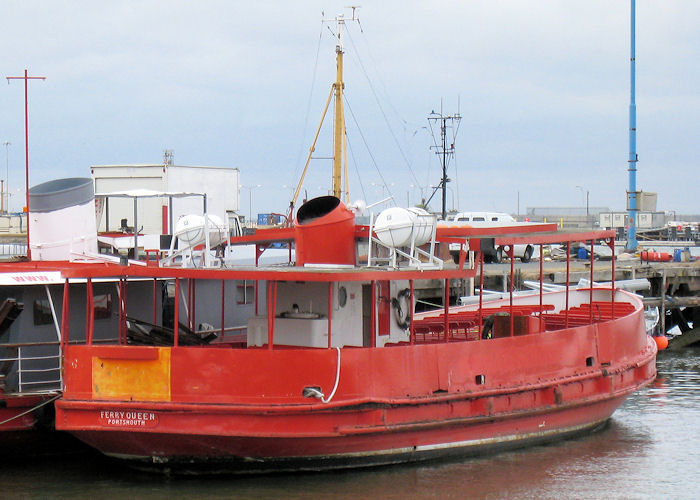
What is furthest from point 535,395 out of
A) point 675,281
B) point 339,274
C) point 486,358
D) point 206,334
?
point 675,281

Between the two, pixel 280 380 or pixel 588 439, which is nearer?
pixel 280 380

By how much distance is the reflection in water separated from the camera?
13.6m

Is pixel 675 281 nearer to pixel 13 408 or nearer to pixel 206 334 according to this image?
pixel 206 334

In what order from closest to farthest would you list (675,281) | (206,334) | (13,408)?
1. (13,408)
2. (206,334)
3. (675,281)

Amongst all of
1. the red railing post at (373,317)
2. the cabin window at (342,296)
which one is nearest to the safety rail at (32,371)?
the cabin window at (342,296)

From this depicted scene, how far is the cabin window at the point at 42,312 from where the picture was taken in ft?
50.4

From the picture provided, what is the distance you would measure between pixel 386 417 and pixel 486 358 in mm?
2196

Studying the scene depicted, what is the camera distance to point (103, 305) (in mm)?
16297

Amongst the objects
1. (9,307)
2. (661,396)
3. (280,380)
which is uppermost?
(9,307)

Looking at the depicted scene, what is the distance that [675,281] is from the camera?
33938 mm

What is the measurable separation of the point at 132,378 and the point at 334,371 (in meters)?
2.75

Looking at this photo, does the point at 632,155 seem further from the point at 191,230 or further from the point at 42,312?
the point at 42,312

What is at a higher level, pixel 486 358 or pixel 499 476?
pixel 486 358

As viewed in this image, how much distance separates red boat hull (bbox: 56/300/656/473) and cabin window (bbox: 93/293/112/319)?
8.56 ft
